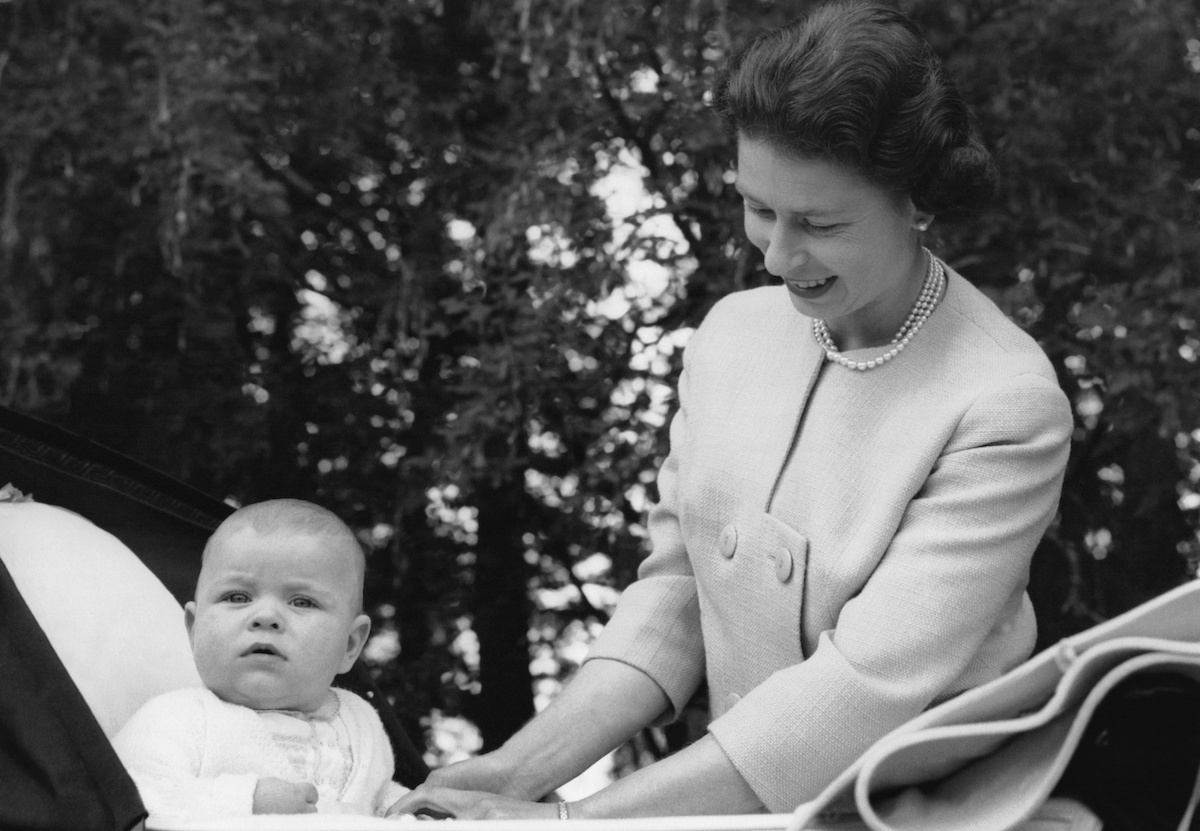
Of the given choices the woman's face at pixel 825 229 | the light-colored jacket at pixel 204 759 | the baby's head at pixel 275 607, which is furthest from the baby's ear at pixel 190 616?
the woman's face at pixel 825 229

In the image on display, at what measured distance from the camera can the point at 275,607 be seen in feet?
6.72

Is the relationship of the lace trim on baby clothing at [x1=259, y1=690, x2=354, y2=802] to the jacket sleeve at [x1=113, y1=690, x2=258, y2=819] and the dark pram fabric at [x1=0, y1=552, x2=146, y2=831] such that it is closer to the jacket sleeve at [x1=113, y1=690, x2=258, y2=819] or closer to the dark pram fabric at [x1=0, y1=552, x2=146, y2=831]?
the jacket sleeve at [x1=113, y1=690, x2=258, y2=819]

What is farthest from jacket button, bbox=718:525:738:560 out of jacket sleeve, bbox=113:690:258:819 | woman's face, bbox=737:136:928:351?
jacket sleeve, bbox=113:690:258:819

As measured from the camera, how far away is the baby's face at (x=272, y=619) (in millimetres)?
2023

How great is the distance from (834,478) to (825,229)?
300 mm

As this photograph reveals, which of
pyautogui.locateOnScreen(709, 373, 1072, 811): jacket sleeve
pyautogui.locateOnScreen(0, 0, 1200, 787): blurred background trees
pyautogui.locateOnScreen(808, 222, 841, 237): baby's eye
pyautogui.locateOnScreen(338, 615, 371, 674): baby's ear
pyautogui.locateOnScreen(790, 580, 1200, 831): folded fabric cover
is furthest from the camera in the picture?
pyautogui.locateOnScreen(0, 0, 1200, 787): blurred background trees

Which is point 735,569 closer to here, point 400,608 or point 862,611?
point 862,611

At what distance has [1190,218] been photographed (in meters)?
3.37

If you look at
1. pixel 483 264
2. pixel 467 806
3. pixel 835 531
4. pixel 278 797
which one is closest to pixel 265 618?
pixel 278 797

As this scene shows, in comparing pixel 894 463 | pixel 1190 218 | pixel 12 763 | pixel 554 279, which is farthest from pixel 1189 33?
pixel 12 763

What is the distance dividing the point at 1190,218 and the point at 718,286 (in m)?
0.96

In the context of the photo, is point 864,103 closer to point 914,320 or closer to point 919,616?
point 914,320

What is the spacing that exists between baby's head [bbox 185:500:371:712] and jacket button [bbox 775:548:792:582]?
1.79 feet

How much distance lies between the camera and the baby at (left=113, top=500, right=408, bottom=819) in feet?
6.28
